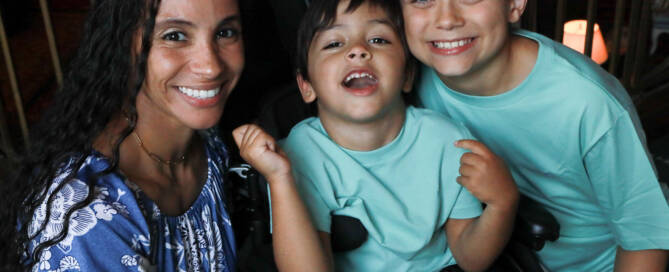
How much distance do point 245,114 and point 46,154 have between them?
0.47 metres

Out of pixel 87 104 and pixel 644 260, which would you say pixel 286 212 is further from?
pixel 644 260

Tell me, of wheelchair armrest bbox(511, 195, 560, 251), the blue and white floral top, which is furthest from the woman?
wheelchair armrest bbox(511, 195, 560, 251)

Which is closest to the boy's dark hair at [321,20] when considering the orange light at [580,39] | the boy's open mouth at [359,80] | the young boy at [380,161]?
the young boy at [380,161]

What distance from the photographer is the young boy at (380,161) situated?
1.30m

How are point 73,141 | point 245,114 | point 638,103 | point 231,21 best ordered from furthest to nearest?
point 638,103, point 245,114, point 231,21, point 73,141

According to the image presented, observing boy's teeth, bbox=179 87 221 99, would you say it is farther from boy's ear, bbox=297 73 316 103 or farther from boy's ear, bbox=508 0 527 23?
boy's ear, bbox=508 0 527 23

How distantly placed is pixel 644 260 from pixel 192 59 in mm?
1014

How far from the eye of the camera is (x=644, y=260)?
1.42 metres

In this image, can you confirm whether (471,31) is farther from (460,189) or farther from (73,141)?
(73,141)

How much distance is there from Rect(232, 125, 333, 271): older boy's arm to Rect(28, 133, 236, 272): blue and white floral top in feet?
0.73

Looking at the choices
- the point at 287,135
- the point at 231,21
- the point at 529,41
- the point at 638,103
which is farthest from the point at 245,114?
the point at 638,103

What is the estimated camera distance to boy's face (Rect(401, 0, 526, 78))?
137cm

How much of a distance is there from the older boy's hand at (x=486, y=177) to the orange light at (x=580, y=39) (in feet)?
6.68

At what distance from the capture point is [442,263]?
139 centimetres
